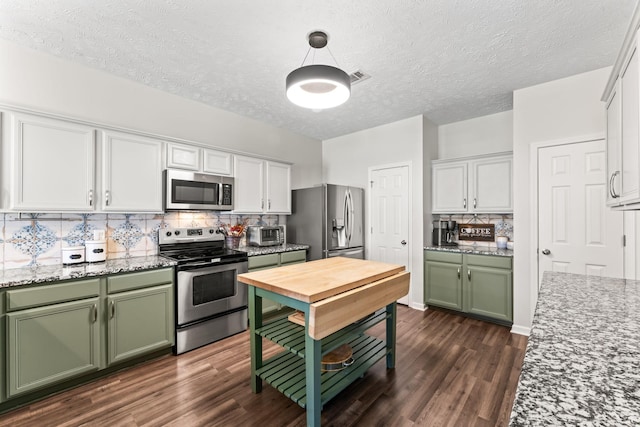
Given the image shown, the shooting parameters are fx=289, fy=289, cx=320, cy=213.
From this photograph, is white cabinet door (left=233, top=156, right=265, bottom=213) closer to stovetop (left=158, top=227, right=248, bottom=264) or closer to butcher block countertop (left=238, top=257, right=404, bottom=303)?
stovetop (left=158, top=227, right=248, bottom=264)

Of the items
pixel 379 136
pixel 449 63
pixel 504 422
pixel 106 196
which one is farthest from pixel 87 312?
pixel 379 136

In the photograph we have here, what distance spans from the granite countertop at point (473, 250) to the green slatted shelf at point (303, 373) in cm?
182

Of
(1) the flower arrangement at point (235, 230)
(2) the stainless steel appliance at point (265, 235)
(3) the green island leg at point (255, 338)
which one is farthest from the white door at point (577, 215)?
(1) the flower arrangement at point (235, 230)

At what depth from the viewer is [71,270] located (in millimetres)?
2283

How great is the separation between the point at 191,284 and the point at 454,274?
10.2 feet

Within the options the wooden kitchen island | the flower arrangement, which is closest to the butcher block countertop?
the wooden kitchen island

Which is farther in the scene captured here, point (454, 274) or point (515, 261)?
point (454, 274)

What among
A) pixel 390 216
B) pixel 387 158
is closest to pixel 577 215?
pixel 390 216

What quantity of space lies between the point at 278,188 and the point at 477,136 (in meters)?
2.92

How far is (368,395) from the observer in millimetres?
2125

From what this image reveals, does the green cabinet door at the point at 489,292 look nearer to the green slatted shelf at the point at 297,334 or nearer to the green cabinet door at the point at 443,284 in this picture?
the green cabinet door at the point at 443,284

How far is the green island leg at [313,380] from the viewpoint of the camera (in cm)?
171

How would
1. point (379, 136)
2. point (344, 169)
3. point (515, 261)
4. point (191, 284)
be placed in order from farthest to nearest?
point (344, 169) < point (379, 136) < point (515, 261) < point (191, 284)

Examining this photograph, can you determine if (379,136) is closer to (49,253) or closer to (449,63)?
(449,63)
